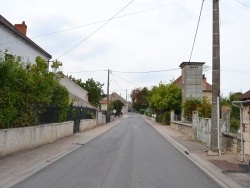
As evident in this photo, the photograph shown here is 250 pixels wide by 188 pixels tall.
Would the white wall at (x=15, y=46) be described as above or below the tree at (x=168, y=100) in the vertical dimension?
above

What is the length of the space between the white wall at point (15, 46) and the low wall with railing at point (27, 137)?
6437 millimetres

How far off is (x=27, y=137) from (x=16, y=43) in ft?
39.4

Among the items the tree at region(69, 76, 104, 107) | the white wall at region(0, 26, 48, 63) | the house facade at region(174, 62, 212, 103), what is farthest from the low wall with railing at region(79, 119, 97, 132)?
the tree at region(69, 76, 104, 107)

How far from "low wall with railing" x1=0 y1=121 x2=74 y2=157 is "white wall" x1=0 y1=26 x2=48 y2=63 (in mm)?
6437

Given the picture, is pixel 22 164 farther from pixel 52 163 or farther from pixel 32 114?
pixel 32 114

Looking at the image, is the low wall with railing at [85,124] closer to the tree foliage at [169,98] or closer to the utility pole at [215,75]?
the tree foliage at [169,98]

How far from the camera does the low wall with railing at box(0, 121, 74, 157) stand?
12953 millimetres

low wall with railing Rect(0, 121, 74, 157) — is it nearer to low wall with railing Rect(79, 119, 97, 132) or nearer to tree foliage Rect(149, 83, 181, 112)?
low wall with railing Rect(79, 119, 97, 132)

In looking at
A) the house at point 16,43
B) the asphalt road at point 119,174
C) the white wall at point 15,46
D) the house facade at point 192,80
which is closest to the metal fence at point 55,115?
the house at point 16,43

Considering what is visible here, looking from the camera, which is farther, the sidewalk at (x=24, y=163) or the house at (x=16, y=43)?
the house at (x=16, y=43)

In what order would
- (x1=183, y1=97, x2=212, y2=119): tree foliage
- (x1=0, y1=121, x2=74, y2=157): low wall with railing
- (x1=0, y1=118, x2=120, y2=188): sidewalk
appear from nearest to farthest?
(x1=0, y1=118, x2=120, y2=188): sidewalk
(x1=0, y1=121, x2=74, y2=157): low wall with railing
(x1=183, y1=97, x2=212, y2=119): tree foliage

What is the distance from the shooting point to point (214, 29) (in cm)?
1661

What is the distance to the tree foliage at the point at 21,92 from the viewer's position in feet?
42.9

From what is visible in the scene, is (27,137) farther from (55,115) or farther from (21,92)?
(55,115)
